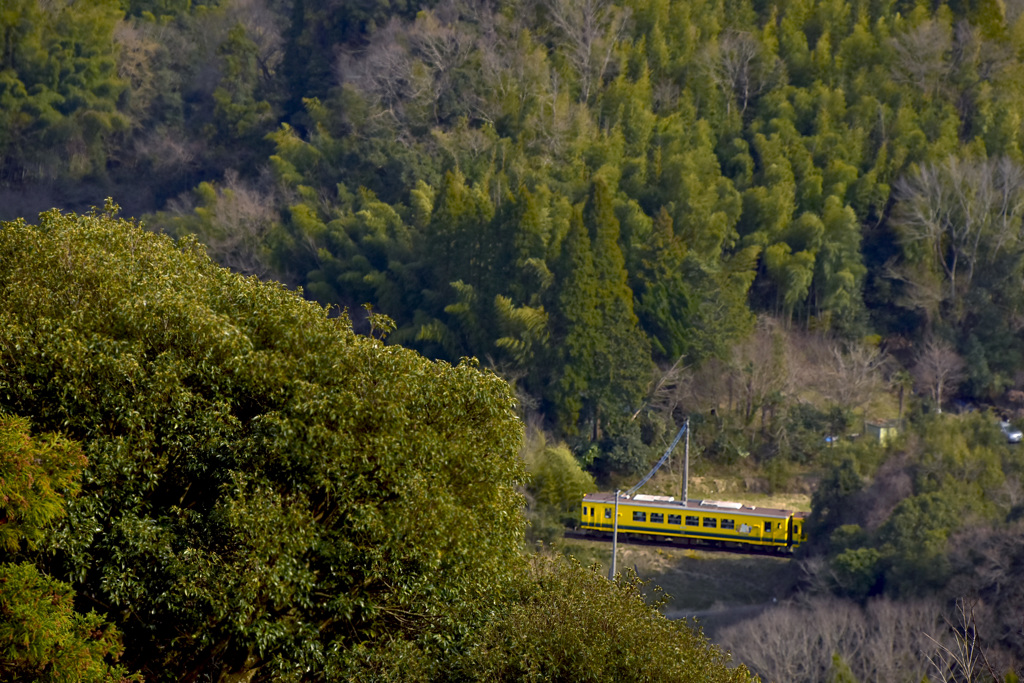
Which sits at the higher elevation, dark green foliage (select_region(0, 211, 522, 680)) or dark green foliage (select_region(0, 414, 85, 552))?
dark green foliage (select_region(0, 414, 85, 552))

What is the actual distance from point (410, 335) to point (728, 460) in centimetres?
968

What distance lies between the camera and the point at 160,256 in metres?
15.2

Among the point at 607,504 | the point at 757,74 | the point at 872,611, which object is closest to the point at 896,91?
the point at 757,74

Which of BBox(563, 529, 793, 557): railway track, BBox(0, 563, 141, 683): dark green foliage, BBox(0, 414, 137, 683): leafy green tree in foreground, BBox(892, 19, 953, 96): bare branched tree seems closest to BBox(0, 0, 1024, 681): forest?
BBox(892, 19, 953, 96): bare branched tree

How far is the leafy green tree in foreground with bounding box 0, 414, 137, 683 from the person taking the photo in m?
11.0

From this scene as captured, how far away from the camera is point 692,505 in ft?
111

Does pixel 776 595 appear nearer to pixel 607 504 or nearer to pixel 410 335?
pixel 607 504

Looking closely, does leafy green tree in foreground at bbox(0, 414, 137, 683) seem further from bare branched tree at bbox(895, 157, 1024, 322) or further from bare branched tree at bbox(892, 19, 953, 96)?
bare branched tree at bbox(892, 19, 953, 96)

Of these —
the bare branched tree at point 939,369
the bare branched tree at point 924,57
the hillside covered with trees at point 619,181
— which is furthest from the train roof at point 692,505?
the bare branched tree at point 924,57

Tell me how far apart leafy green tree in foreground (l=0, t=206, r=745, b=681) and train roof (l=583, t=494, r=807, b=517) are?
19697mm

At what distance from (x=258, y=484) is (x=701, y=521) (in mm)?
21801

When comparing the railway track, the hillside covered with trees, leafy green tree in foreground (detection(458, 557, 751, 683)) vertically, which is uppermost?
leafy green tree in foreground (detection(458, 557, 751, 683))

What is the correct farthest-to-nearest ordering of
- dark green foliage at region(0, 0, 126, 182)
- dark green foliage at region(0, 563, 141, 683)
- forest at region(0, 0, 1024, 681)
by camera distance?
dark green foliage at region(0, 0, 126, 182) → forest at region(0, 0, 1024, 681) → dark green foliage at region(0, 563, 141, 683)

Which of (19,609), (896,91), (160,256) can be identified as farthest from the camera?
(896,91)
